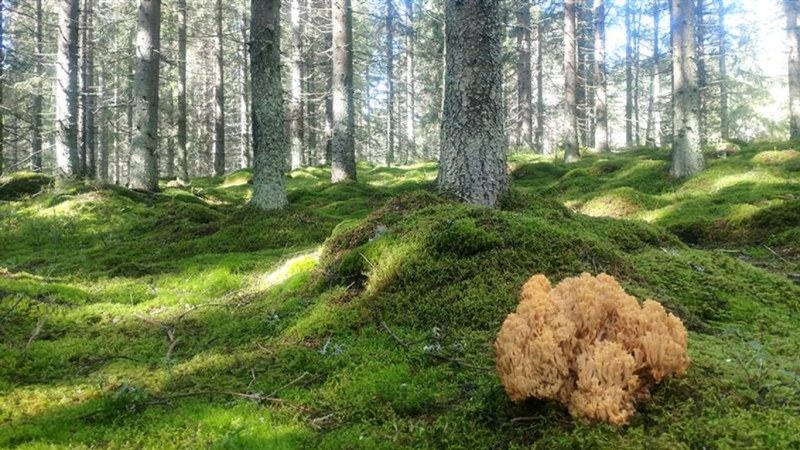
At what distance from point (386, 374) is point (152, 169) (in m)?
13.9

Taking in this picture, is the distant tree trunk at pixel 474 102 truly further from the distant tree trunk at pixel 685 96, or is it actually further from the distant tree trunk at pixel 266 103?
the distant tree trunk at pixel 685 96

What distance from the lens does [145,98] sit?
1509 centimetres

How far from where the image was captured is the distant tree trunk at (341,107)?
1752 centimetres

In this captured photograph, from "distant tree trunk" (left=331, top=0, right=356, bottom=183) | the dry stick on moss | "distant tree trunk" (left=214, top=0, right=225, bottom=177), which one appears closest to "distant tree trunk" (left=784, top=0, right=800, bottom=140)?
"distant tree trunk" (left=331, top=0, right=356, bottom=183)

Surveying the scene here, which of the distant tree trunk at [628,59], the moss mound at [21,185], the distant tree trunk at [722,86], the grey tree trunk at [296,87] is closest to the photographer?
the moss mound at [21,185]

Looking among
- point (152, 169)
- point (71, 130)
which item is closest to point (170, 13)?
point (71, 130)

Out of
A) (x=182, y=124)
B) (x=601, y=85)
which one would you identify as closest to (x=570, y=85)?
(x=601, y=85)

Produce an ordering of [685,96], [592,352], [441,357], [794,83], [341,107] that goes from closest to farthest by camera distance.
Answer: [592,352] → [441,357] → [685,96] → [341,107] → [794,83]

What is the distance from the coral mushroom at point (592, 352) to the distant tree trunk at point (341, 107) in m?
14.8

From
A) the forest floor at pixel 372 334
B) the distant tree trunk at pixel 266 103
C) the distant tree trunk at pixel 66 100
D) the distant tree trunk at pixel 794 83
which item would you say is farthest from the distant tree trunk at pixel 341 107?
the distant tree trunk at pixel 794 83

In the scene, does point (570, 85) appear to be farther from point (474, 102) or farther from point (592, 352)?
point (592, 352)

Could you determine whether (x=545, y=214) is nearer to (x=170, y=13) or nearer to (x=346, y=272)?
(x=346, y=272)

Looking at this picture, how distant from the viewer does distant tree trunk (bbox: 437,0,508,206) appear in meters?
6.54

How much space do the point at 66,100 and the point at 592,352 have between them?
706 inches
